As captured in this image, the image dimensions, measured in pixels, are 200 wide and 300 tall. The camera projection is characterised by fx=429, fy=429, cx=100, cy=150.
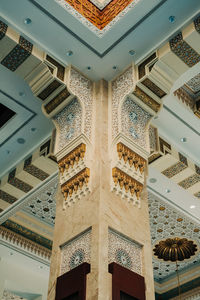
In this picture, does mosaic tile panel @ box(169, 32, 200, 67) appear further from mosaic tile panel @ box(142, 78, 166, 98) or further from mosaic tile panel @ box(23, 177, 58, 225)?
mosaic tile panel @ box(23, 177, 58, 225)

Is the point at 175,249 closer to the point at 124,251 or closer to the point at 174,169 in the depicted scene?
the point at 174,169

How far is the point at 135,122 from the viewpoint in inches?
144

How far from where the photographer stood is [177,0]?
3.39 m

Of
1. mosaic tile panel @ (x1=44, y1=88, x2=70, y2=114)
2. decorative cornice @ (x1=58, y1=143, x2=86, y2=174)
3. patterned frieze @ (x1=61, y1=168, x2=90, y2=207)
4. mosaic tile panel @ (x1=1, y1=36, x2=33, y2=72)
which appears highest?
mosaic tile panel @ (x1=1, y1=36, x2=33, y2=72)

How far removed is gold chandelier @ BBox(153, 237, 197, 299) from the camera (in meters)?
6.20

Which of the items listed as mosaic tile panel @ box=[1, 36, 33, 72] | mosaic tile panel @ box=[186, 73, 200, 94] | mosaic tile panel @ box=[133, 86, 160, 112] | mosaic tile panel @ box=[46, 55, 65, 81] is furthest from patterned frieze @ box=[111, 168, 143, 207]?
mosaic tile panel @ box=[186, 73, 200, 94]

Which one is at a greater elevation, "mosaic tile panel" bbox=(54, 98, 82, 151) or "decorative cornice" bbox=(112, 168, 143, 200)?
"mosaic tile panel" bbox=(54, 98, 82, 151)

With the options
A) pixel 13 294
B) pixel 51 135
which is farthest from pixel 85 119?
pixel 13 294

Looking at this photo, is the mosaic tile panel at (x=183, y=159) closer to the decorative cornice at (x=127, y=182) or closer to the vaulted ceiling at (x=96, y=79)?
the vaulted ceiling at (x=96, y=79)

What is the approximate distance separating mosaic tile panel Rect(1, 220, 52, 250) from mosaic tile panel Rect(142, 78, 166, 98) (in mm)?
3137

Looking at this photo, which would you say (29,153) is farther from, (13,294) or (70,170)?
(13,294)

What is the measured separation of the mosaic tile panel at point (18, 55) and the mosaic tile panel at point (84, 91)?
451 mm

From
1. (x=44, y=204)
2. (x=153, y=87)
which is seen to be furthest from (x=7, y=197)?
(x=153, y=87)

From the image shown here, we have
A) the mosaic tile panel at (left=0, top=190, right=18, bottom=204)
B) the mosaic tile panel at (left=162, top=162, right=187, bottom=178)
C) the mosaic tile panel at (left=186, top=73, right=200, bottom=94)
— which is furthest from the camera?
the mosaic tile panel at (left=0, top=190, right=18, bottom=204)
